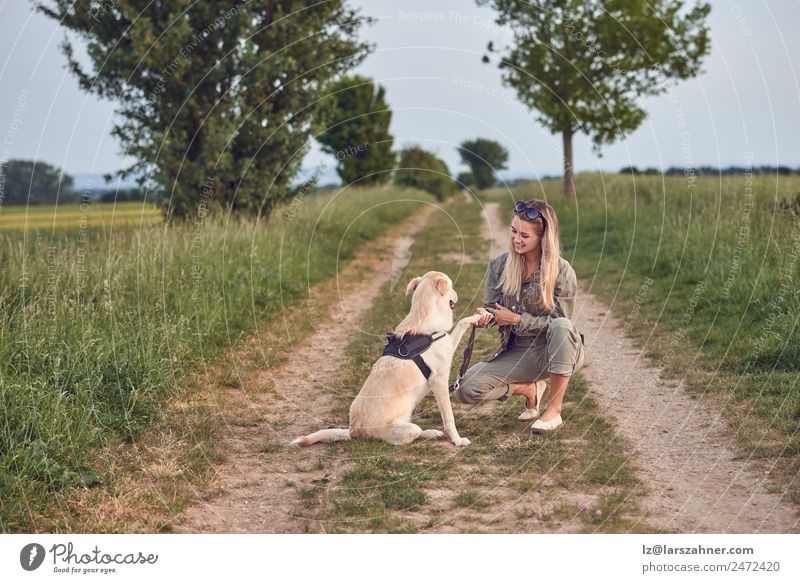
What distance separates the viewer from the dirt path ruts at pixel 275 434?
5.31 m

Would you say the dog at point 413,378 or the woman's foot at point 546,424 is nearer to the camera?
the dog at point 413,378

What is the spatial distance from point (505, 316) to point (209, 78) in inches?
491

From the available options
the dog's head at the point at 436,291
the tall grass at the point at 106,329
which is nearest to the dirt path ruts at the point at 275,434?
the tall grass at the point at 106,329

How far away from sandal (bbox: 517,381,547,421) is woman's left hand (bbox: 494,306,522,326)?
82cm

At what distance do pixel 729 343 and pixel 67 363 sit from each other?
23.0ft

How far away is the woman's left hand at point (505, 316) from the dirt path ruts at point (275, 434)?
187 centimetres

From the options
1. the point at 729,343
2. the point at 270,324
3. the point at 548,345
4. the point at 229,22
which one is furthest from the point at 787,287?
the point at 229,22

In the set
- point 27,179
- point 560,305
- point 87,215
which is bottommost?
point 560,305

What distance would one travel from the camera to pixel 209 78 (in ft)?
55.7

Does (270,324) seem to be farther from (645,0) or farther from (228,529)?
(645,0)

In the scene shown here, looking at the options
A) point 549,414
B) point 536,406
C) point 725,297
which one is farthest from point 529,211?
point 725,297

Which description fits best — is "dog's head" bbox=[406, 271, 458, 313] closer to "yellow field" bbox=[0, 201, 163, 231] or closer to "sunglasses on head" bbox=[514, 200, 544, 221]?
"sunglasses on head" bbox=[514, 200, 544, 221]

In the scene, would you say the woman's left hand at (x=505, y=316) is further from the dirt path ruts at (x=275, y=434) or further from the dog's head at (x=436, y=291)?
the dirt path ruts at (x=275, y=434)

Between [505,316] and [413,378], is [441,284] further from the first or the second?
[505,316]
